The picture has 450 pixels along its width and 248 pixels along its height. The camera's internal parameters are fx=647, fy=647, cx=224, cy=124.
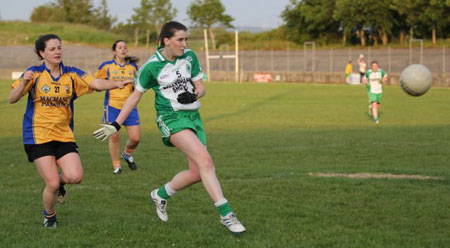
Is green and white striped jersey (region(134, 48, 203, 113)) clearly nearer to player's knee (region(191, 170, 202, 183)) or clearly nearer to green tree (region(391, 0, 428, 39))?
player's knee (region(191, 170, 202, 183))

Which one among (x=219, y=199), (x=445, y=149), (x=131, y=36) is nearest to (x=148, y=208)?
(x=219, y=199)

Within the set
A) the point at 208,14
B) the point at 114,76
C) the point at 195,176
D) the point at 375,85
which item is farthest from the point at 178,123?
the point at 208,14

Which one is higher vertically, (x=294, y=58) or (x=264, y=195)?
(x=294, y=58)

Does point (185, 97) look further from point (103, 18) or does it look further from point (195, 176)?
point (103, 18)

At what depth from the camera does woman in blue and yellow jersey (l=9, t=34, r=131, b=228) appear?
21.0ft

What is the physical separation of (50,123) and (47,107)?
171 millimetres

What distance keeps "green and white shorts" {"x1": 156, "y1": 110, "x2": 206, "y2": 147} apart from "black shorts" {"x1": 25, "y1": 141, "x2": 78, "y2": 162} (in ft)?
3.29

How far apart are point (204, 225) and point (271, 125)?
43.8ft

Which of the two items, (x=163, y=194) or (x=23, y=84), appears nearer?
(x=23, y=84)

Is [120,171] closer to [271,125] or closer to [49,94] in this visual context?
[49,94]

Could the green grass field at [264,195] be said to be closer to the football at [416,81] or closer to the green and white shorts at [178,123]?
the green and white shorts at [178,123]

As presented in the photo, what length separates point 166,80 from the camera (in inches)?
246

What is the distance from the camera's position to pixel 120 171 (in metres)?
10.7

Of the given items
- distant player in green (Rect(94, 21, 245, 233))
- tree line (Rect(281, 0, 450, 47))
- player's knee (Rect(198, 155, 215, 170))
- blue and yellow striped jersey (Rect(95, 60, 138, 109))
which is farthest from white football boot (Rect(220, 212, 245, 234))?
tree line (Rect(281, 0, 450, 47))
